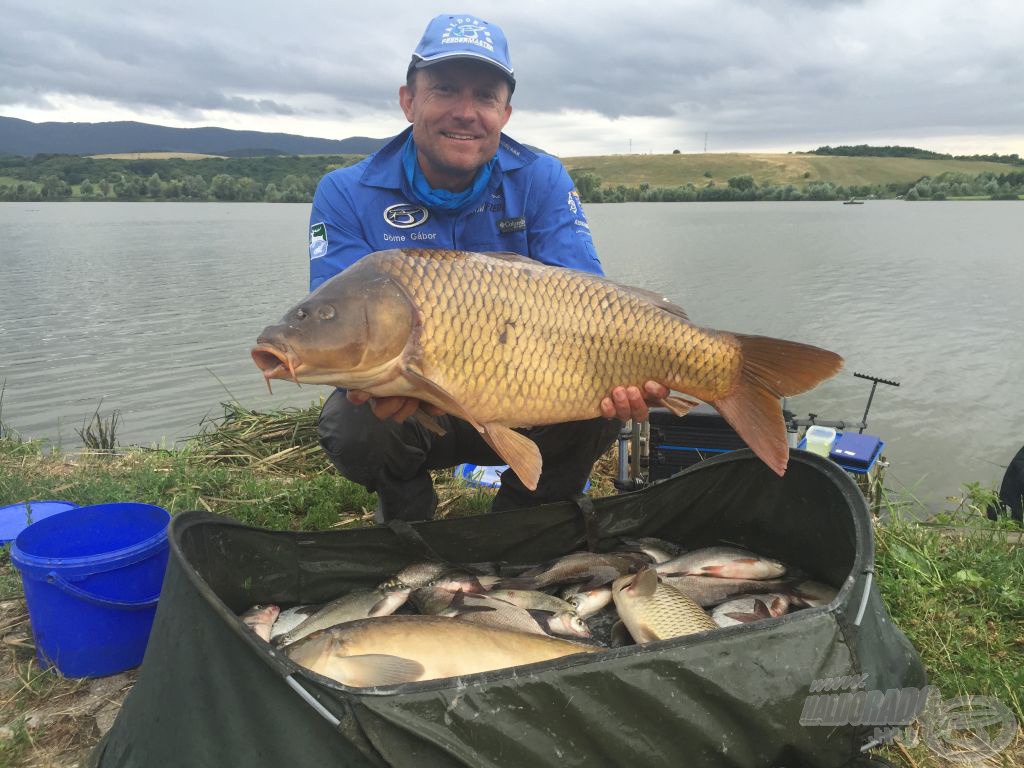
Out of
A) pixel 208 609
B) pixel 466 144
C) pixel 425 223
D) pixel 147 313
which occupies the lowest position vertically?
pixel 147 313

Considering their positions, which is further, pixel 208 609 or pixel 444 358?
pixel 444 358

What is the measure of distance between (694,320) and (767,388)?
5.72 metres

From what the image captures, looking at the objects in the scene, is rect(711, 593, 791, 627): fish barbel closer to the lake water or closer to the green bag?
the green bag

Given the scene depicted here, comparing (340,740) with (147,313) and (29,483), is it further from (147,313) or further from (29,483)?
(147,313)

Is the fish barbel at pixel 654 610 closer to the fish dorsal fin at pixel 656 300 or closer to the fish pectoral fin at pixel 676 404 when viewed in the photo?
the fish pectoral fin at pixel 676 404

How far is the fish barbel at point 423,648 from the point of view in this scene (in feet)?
3.87

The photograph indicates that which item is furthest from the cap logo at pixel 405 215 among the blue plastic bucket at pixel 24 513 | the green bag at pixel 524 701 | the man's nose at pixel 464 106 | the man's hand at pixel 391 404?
the blue plastic bucket at pixel 24 513

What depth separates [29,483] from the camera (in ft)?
7.97

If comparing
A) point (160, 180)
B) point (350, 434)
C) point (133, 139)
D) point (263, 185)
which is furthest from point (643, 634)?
point (133, 139)

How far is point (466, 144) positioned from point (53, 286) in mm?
8894

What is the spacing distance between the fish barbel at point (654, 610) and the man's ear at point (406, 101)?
1197 mm

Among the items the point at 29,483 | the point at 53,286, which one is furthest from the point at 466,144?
the point at 53,286

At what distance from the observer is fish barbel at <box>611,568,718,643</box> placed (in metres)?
1.38

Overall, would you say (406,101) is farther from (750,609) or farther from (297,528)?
(750,609)
